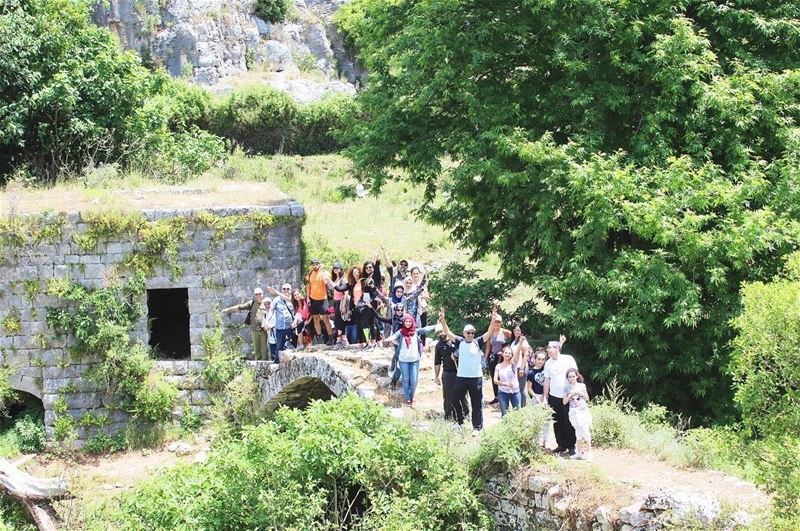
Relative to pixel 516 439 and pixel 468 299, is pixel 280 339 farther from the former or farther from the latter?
pixel 516 439

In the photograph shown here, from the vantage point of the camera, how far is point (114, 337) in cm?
1809

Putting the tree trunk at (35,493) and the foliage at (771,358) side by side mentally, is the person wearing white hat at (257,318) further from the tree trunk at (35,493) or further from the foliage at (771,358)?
the foliage at (771,358)

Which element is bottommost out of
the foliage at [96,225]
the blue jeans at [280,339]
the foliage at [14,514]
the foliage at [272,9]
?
the foliage at [14,514]

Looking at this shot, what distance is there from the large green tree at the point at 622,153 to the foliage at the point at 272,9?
80.6 feet

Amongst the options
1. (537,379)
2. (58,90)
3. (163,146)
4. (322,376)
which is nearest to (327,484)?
(537,379)

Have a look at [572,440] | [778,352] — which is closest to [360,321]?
[572,440]

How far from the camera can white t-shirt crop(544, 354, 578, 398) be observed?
413 inches

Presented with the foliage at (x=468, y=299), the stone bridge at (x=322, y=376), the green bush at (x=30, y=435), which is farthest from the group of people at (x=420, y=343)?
the green bush at (x=30, y=435)

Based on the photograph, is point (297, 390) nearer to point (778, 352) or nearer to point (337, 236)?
point (337, 236)

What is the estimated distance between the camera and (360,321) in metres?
15.8

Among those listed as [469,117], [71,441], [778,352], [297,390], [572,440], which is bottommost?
[71,441]

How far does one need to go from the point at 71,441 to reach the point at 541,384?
415 inches

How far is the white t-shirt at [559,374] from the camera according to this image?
34.4 feet

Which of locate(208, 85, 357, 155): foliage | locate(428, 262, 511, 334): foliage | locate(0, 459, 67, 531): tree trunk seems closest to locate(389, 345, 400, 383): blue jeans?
locate(428, 262, 511, 334): foliage
